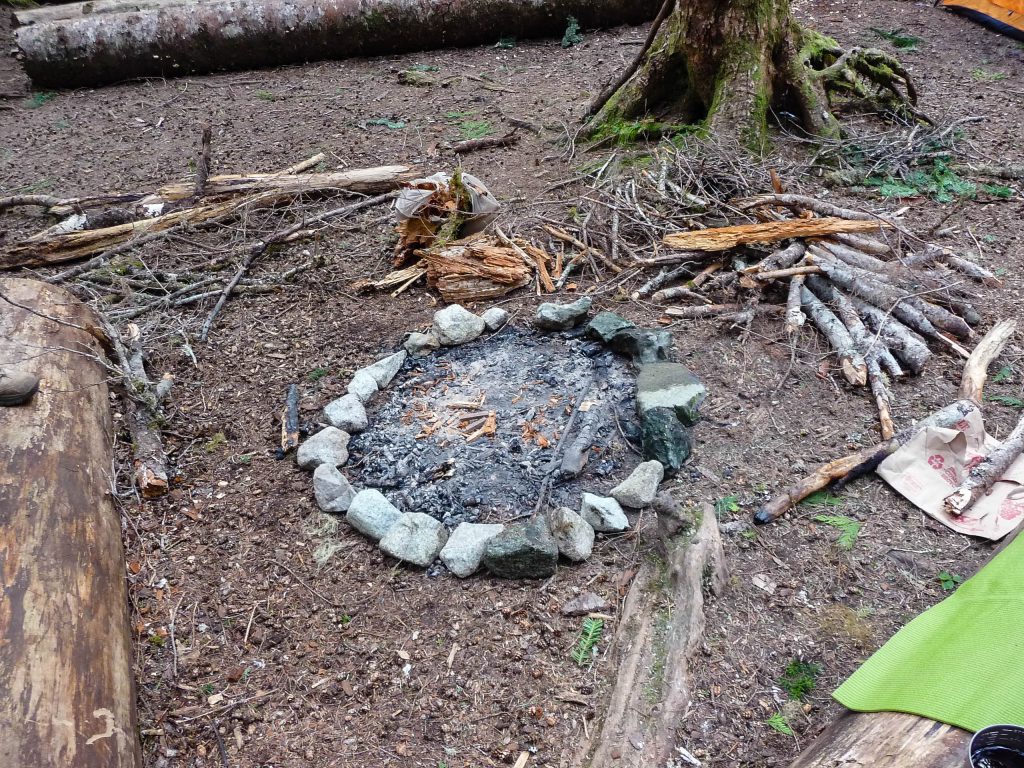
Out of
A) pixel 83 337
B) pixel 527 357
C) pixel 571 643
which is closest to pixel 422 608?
pixel 571 643

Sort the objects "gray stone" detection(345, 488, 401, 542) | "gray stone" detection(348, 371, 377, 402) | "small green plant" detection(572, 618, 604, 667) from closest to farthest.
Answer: "small green plant" detection(572, 618, 604, 667)
"gray stone" detection(345, 488, 401, 542)
"gray stone" detection(348, 371, 377, 402)

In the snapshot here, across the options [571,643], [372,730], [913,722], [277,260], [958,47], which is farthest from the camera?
[958,47]

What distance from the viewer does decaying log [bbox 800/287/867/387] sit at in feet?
11.1

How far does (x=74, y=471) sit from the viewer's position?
2.82 metres

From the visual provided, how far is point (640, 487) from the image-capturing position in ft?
9.62

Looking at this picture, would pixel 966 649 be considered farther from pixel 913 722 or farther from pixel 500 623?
pixel 500 623

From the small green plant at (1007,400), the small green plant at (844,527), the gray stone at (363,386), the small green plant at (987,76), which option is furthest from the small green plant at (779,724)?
the small green plant at (987,76)

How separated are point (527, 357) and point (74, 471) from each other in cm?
220

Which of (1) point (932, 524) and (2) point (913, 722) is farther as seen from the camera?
(1) point (932, 524)

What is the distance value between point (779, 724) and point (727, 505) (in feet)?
2.98

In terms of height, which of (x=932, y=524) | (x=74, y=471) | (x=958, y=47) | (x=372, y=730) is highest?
(x=958, y=47)

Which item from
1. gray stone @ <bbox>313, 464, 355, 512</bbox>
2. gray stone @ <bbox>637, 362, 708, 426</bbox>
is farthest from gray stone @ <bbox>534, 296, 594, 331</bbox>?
gray stone @ <bbox>313, 464, 355, 512</bbox>

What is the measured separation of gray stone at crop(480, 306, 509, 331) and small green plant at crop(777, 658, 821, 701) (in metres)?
2.39

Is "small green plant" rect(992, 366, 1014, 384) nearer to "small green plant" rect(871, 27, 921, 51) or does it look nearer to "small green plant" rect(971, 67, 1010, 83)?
"small green plant" rect(971, 67, 1010, 83)
